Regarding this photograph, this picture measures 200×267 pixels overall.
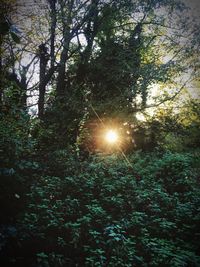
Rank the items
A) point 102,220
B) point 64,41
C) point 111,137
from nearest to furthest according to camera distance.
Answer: point 102,220
point 64,41
point 111,137

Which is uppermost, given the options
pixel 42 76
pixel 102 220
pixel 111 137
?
pixel 42 76

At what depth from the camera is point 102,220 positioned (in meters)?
7.32

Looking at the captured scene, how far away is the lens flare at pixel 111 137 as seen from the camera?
1733 cm

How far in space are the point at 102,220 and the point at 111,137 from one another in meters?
10.4

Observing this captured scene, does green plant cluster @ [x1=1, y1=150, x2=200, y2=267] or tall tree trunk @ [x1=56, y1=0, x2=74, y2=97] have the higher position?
tall tree trunk @ [x1=56, y1=0, x2=74, y2=97]

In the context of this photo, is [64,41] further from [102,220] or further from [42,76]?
[102,220]

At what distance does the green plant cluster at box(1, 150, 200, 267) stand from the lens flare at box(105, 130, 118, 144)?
6.03 m

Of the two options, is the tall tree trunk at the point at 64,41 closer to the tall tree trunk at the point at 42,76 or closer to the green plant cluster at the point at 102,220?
the tall tree trunk at the point at 42,76

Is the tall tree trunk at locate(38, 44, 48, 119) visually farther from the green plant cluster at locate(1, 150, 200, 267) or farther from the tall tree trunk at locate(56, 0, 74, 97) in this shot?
the green plant cluster at locate(1, 150, 200, 267)

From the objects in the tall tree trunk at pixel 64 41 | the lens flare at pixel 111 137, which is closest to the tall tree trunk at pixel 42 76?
the tall tree trunk at pixel 64 41

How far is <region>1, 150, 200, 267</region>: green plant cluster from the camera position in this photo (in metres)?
6.00

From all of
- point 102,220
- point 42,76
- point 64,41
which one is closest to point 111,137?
point 42,76

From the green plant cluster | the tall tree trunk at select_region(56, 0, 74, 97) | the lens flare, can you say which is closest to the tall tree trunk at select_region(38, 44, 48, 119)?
the tall tree trunk at select_region(56, 0, 74, 97)

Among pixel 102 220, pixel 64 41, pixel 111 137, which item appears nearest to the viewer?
pixel 102 220
